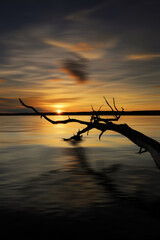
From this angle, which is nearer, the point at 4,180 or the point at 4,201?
the point at 4,201

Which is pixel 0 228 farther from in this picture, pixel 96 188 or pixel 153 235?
pixel 96 188

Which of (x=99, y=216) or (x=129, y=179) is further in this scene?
(x=129, y=179)

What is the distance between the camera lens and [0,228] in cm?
635

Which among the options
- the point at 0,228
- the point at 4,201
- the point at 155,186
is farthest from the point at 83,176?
the point at 0,228

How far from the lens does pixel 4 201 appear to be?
8320 millimetres

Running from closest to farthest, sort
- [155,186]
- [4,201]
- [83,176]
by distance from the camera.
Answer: [4,201], [155,186], [83,176]

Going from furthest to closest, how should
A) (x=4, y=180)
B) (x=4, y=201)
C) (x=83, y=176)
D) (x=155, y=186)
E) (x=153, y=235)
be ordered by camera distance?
(x=83, y=176), (x=4, y=180), (x=155, y=186), (x=4, y=201), (x=153, y=235)

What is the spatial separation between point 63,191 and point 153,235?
4.05 meters

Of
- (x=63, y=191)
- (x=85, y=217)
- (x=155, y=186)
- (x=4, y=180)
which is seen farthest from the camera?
(x=4, y=180)

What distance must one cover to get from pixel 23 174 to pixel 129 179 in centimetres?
441

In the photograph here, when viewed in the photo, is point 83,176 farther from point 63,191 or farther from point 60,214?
point 60,214

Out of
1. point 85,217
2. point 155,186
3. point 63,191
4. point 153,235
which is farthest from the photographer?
point 155,186

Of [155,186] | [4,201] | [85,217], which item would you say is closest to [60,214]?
[85,217]

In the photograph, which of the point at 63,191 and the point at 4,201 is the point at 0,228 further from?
the point at 63,191
